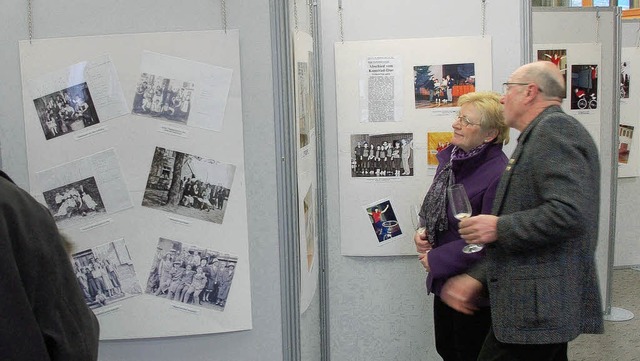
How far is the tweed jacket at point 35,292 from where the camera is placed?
1113mm

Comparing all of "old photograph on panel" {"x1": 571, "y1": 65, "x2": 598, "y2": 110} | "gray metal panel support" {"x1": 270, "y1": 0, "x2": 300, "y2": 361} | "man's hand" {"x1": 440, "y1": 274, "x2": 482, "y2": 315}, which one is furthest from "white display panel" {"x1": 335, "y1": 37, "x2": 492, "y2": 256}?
"old photograph on panel" {"x1": 571, "y1": 65, "x2": 598, "y2": 110}

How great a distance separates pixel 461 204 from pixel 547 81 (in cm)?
53


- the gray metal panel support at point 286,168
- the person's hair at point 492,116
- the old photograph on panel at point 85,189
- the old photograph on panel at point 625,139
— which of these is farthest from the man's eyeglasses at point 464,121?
the old photograph on panel at point 625,139

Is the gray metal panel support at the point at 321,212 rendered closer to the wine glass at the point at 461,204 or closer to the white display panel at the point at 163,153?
the wine glass at the point at 461,204

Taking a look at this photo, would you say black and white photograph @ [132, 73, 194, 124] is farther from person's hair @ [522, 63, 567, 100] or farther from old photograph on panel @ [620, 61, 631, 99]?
old photograph on panel @ [620, 61, 631, 99]

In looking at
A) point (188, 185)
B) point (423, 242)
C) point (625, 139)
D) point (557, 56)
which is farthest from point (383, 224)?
point (625, 139)

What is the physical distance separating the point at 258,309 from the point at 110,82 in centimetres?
80

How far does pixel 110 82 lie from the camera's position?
1999mm

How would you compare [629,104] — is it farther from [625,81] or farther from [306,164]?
[306,164]

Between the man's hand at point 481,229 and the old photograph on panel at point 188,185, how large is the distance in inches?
33.1

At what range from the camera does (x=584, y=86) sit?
5012 mm

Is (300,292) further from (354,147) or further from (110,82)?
(354,147)

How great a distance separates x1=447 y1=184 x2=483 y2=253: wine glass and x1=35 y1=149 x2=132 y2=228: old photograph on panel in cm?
116

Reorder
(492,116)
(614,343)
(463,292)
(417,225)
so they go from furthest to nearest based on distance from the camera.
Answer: (614,343) → (417,225) → (492,116) → (463,292)
